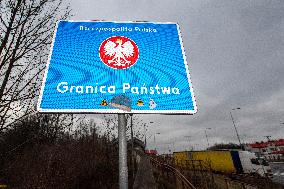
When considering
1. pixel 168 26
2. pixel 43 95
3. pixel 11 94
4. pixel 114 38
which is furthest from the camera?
pixel 11 94

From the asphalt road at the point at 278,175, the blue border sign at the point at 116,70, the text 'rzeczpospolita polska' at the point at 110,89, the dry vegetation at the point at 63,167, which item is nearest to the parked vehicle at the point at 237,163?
the asphalt road at the point at 278,175

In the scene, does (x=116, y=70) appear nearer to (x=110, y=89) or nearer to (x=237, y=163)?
(x=110, y=89)

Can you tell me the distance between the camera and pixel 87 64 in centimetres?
Answer: 304

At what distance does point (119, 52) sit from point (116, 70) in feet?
1.06

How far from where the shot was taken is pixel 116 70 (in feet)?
9.93

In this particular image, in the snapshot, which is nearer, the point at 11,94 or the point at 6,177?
the point at 11,94

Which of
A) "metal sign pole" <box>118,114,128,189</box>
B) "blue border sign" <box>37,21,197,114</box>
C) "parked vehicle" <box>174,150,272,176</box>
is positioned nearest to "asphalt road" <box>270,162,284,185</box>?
"parked vehicle" <box>174,150,272,176</box>

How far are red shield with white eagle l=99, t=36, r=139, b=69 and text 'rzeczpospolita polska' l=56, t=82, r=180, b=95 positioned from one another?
380 mm

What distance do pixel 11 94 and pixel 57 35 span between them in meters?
3.81

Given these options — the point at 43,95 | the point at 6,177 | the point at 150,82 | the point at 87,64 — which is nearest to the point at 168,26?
the point at 150,82

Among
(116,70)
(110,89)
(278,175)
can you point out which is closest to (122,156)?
(110,89)

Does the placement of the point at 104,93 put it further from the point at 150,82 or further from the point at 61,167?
the point at 61,167

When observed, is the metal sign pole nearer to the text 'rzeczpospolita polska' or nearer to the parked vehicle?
the text 'rzeczpospolita polska'

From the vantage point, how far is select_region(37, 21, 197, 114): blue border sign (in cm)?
271
